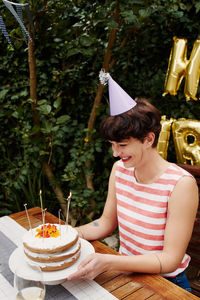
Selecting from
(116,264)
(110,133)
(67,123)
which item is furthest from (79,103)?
(116,264)

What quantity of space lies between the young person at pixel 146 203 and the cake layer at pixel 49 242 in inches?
3.5

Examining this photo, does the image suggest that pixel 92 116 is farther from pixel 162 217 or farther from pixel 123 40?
pixel 162 217

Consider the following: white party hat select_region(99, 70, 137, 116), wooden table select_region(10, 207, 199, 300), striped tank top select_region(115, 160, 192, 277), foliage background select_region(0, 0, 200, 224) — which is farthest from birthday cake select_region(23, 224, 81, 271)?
foliage background select_region(0, 0, 200, 224)

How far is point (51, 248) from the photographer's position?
934 millimetres

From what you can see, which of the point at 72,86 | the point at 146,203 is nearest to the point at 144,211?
the point at 146,203

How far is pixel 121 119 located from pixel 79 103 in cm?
183

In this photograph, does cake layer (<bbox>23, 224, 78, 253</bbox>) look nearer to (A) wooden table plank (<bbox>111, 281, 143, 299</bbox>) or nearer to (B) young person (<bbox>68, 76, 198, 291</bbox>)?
(B) young person (<bbox>68, 76, 198, 291</bbox>)

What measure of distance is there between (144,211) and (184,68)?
3.48ft

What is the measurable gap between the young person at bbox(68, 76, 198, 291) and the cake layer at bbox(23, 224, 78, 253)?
9cm

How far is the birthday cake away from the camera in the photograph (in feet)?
3.08

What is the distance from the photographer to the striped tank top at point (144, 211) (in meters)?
1.19

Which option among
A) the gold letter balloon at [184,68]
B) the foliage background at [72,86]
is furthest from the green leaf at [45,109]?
the gold letter balloon at [184,68]

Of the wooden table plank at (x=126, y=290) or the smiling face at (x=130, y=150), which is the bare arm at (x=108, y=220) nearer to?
the smiling face at (x=130, y=150)

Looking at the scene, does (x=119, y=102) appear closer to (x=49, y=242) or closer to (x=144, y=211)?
(x=144, y=211)
